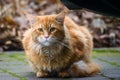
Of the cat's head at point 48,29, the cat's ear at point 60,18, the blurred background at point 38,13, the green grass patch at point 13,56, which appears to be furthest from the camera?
the blurred background at point 38,13

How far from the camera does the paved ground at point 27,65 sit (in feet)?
15.0

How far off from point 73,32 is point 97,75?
1.57 feet

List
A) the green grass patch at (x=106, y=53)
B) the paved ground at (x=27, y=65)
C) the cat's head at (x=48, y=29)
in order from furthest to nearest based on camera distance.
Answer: the green grass patch at (x=106, y=53) < the paved ground at (x=27, y=65) < the cat's head at (x=48, y=29)

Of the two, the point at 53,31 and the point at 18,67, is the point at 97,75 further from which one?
the point at 18,67

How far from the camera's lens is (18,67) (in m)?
5.23

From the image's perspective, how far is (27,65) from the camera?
538 cm

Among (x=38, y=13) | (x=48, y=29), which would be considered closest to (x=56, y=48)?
(x=48, y=29)

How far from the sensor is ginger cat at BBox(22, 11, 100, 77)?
168 inches

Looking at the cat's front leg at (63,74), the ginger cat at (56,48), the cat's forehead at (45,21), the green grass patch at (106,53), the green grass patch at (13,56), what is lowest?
the green grass patch at (106,53)

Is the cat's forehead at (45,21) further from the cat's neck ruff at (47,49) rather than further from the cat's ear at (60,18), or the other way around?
the cat's neck ruff at (47,49)

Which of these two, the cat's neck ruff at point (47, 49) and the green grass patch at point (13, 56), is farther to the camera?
the green grass patch at point (13, 56)

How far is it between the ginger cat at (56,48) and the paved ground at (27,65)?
0.14 metres

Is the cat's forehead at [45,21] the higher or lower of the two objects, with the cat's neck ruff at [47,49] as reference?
higher

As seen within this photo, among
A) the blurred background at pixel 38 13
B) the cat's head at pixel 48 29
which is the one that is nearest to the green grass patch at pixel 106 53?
the blurred background at pixel 38 13
